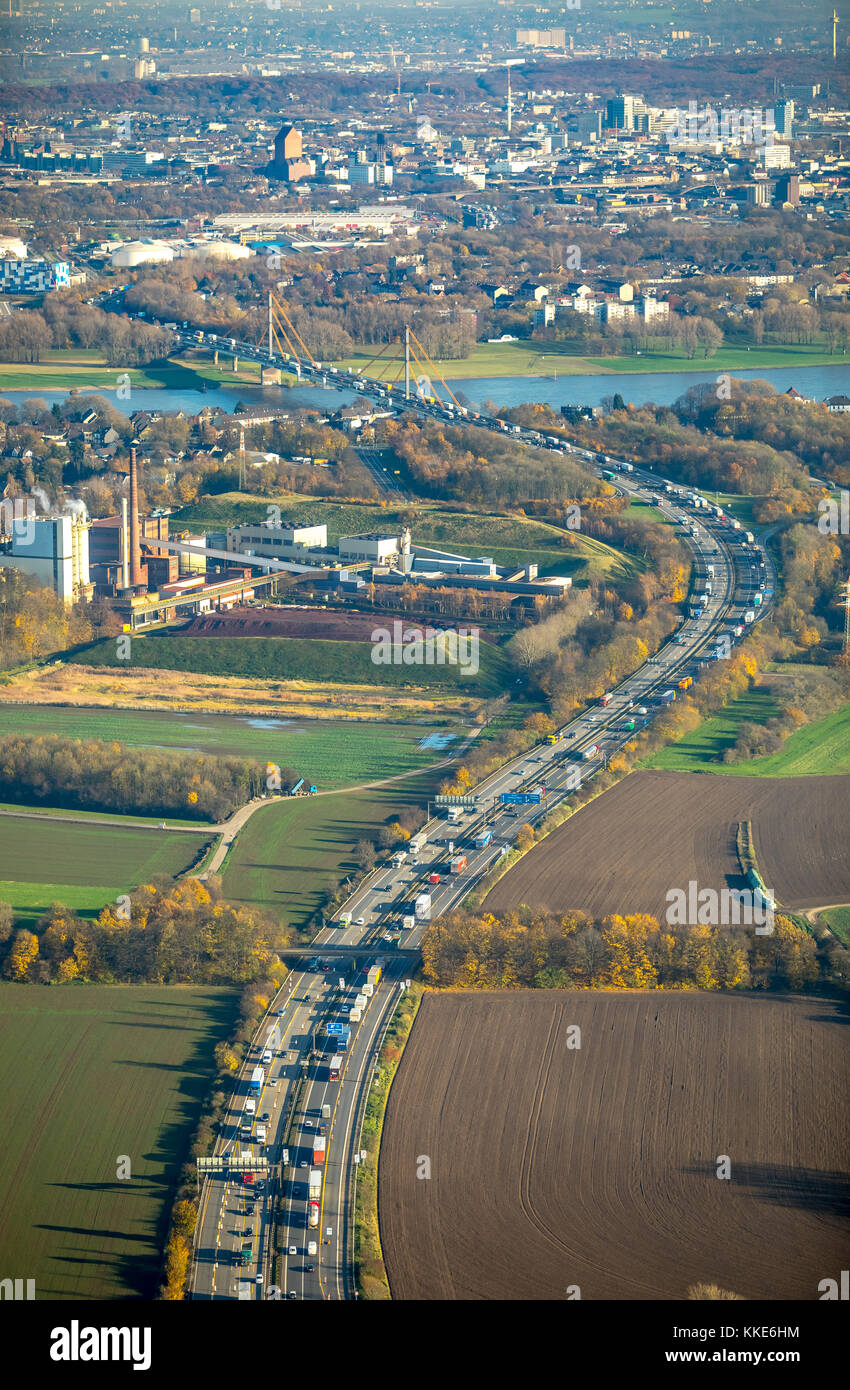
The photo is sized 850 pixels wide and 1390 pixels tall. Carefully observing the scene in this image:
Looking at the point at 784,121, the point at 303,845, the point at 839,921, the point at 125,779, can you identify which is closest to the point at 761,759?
the point at 839,921

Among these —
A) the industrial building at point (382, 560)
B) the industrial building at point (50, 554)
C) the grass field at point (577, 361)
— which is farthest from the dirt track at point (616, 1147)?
the grass field at point (577, 361)

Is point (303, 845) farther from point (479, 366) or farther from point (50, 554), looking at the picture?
point (479, 366)

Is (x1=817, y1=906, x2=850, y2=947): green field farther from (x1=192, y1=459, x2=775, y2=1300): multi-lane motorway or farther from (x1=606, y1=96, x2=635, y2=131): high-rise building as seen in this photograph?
(x1=606, y1=96, x2=635, y2=131): high-rise building

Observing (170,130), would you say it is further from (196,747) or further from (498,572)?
(196,747)

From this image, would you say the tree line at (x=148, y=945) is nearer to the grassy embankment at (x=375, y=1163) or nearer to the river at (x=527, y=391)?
the grassy embankment at (x=375, y=1163)

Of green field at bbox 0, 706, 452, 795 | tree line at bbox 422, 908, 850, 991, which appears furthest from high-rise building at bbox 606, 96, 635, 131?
→ tree line at bbox 422, 908, 850, 991

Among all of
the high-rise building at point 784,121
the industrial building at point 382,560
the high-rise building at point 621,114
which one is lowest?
the industrial building at point 382,560
